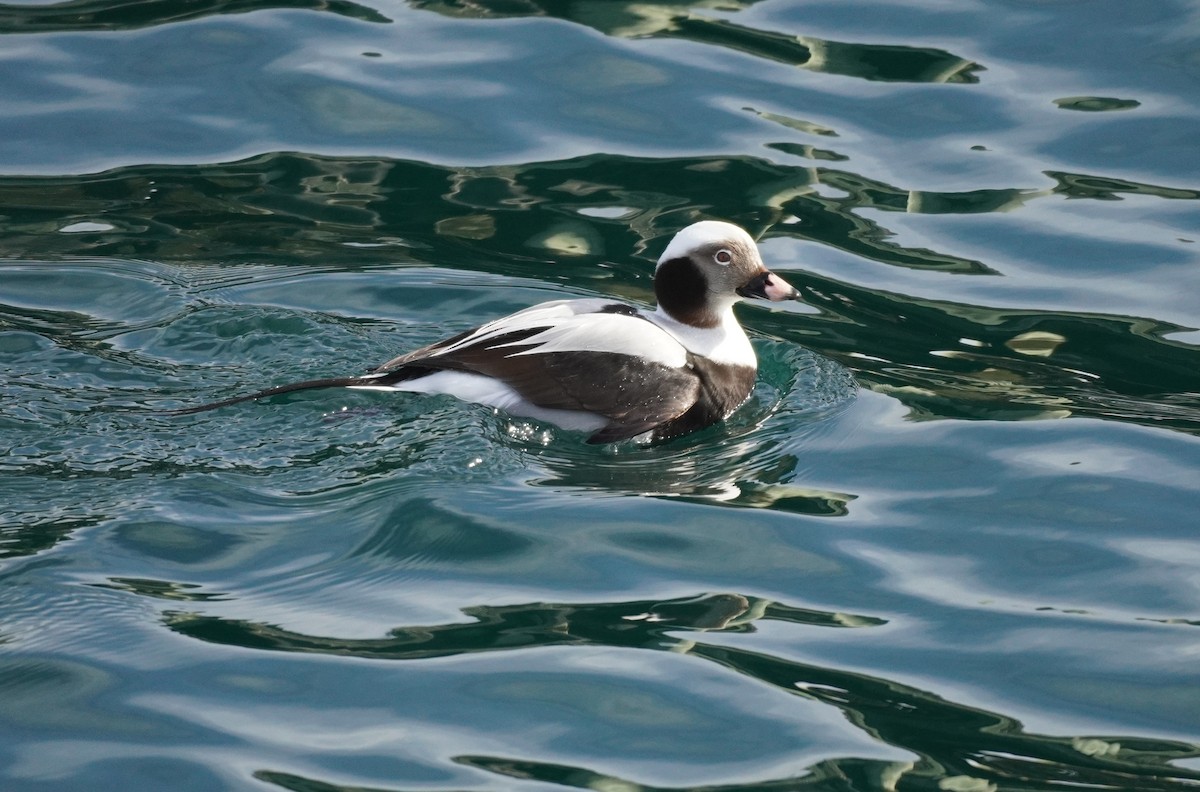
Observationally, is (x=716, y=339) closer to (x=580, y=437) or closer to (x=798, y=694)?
(x=580, y=437)

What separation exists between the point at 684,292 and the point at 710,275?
128 mm

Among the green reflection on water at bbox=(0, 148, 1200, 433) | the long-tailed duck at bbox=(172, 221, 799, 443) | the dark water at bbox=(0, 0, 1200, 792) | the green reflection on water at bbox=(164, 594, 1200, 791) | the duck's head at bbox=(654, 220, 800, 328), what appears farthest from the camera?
the green reflection on water at bbox=(0, 148, 1200, 433)

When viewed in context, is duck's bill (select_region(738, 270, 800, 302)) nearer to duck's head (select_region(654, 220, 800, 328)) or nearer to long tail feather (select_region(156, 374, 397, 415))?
duck's head (select_region(654, 220, 800, 328))

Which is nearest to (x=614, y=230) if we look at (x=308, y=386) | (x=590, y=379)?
(x=590, y=379)

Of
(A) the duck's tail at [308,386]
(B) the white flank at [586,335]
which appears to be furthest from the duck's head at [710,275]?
(A) the duck's tail at [308,386]

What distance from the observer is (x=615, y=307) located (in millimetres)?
6574

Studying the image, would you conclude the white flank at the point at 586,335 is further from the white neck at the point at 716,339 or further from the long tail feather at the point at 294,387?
the long tail feather at the point at 294,387

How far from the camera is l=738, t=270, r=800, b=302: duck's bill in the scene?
6633 millimetres

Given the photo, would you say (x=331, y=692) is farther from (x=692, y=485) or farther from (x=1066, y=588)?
(x=1066, y=588)

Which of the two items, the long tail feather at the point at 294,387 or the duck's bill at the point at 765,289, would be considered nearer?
the long tail feather at the point at 294,387

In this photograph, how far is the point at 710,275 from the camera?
260 inches

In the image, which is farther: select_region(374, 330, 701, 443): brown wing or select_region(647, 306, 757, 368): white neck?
select_region(647, 306, 757, 368): white neck

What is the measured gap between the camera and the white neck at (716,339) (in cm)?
662

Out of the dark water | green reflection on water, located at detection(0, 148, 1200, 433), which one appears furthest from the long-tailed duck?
green reflection on water, located at detection(0, 148, 1200, 433)
